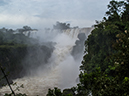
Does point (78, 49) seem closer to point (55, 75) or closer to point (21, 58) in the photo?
point (55, 75)

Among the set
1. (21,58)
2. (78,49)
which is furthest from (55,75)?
(78,49)

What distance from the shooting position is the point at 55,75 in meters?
19.2

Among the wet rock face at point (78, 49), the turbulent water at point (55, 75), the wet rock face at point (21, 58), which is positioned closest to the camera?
the turbulent water at point (55, 75)

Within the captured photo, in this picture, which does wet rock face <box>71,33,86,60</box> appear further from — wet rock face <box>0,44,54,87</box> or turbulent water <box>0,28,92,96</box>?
wet rock face <box>0,44,54,87</box>

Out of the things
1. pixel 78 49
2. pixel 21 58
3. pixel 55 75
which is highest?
pixel 78 49

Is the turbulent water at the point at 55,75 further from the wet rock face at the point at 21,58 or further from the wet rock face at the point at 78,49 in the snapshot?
the wet rock face at the point at 21,58

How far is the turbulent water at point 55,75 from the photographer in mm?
14578

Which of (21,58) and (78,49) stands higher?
(78,49)

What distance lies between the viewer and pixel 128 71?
4.00 m

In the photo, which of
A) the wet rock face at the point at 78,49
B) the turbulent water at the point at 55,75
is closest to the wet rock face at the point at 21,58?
the turbulent water at the point at 55,75

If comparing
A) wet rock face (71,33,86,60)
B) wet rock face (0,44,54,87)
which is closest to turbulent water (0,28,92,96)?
wet rock face (71,33,86,60)

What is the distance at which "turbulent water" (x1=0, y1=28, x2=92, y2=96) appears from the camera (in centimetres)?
1458

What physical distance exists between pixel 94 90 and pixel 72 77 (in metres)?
14.5

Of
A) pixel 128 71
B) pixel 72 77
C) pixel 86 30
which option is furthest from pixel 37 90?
pixel 86 30
